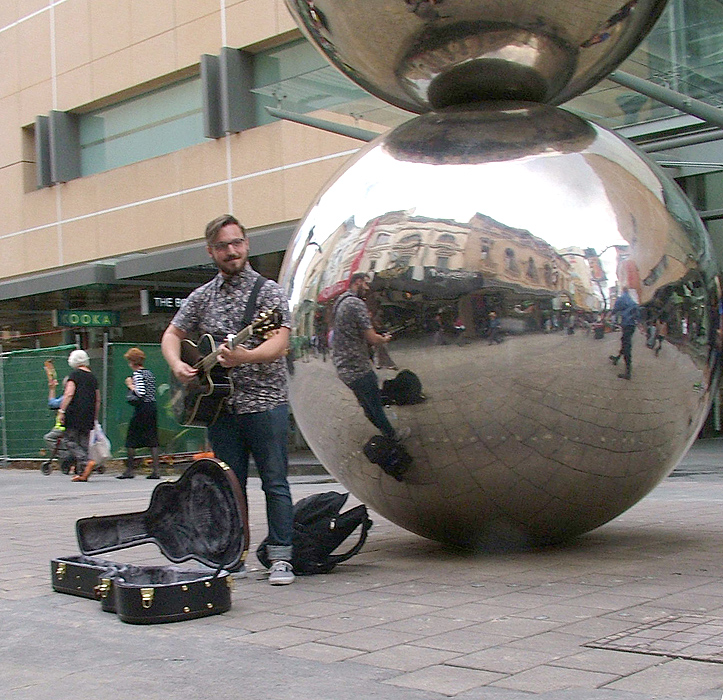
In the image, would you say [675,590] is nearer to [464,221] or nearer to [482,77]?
[464,221]

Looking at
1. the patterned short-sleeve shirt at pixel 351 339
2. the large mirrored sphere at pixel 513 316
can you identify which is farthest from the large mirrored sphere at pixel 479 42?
the patterned short-sleeve shirt at pixel 351 339

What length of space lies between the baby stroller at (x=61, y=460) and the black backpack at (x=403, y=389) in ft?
35.5

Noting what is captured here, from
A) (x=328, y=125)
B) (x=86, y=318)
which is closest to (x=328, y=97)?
(x=328, y=125)

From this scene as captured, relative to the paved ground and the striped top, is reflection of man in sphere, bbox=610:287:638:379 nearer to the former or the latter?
the paved ground

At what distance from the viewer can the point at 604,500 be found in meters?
5.39

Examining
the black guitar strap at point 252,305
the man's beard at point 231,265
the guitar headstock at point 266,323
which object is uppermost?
the man's beard at point 231,265

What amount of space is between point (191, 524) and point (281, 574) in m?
0.54

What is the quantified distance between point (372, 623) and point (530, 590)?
88cm

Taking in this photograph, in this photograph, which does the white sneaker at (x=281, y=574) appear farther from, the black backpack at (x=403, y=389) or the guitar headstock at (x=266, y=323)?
the guitar headstock at (x=266, y=323)

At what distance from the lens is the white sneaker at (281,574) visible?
5.19 m

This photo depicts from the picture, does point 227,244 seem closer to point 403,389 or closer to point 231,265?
point 231,265

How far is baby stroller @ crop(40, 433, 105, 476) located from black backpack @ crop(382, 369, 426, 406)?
10806mm

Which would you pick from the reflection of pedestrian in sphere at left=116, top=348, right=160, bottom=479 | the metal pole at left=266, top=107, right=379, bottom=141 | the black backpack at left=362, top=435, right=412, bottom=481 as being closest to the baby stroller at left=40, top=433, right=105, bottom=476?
the reflection of pedestrian in sphere at left=116, top=348, right=160, bottom=479

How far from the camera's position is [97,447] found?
15.1 m
